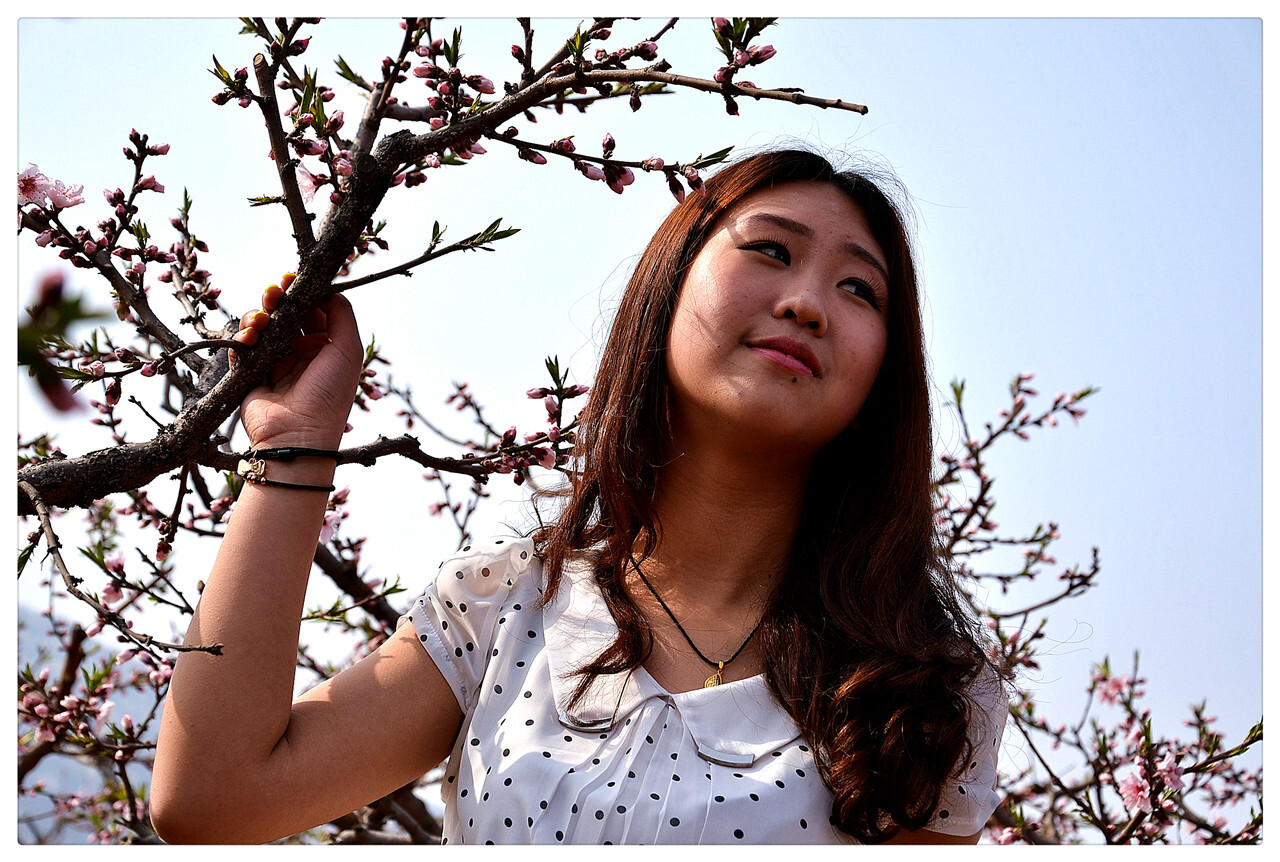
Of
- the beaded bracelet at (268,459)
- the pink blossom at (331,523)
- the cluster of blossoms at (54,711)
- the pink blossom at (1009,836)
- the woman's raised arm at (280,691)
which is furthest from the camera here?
the pink blossom at (1009,836)

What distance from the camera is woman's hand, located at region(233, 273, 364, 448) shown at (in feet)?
4.78

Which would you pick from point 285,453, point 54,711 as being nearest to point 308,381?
point 285,453

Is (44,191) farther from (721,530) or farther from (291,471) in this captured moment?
(721,530)

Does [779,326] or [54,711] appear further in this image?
[54,711]

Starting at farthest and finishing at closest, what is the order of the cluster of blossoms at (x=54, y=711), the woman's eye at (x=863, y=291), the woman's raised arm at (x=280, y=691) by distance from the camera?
the cluster of blossoms at (x=54, y=711)
the woman's eye at (x=863, y=291)
the woman's raised arm at (x=280, y=691)

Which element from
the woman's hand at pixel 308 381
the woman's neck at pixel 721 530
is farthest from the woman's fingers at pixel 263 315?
the woman's neck at pixel 721 530

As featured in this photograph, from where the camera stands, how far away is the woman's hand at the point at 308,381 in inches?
57.3

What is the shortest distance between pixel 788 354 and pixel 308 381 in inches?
31.5

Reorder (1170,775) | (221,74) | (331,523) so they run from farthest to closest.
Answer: (1170,775) → (331,523) → (221,74)

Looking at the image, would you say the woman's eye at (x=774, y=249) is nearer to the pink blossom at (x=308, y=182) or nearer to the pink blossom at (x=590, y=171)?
the pink blossom at (x=590, y=171)

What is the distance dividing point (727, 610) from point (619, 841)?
0.50 meters

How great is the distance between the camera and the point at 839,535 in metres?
1.87

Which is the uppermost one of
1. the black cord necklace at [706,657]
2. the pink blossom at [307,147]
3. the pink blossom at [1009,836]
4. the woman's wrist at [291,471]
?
the pink blossom at [307,147]

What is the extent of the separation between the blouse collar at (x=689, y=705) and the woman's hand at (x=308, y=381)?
21.7 inches
